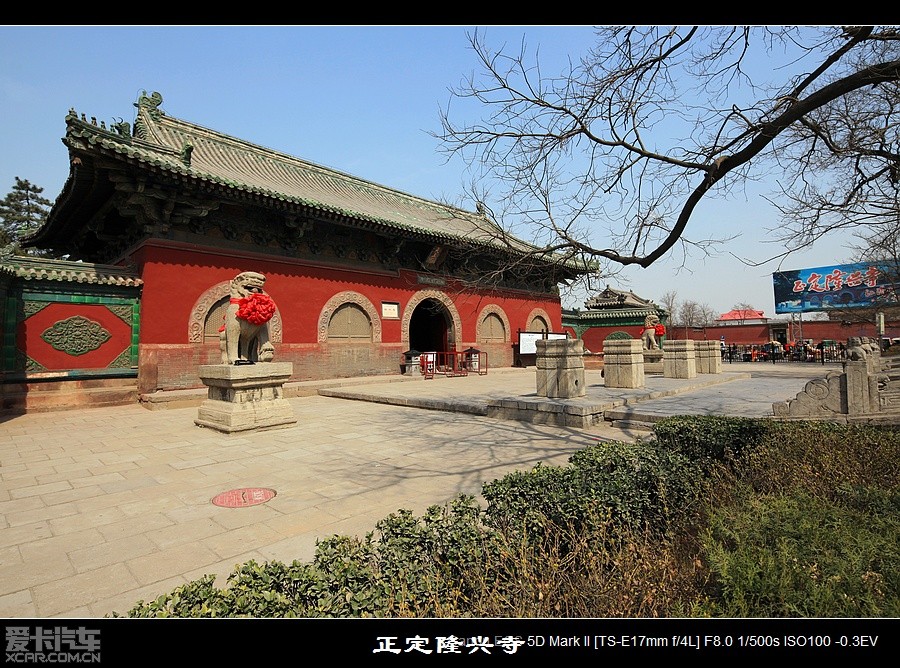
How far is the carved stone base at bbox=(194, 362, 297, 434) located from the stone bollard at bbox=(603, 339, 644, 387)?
694 cm

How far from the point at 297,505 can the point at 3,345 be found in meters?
8.76

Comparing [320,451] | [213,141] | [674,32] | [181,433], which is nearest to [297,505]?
[320,451]

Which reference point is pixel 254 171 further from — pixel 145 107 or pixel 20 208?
pixel 20 208

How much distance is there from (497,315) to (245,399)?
14.0 metres

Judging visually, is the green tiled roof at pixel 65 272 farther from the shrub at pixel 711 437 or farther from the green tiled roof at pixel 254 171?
the shrub at pixel 711 437

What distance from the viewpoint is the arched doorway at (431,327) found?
17.5m

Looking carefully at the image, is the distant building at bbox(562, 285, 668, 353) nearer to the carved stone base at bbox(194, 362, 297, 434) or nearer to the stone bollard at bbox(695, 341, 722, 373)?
the stone bollard at bbox(695, 341, 722, 373)

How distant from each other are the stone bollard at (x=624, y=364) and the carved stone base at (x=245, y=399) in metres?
6.94

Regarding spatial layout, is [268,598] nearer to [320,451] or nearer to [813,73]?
[320,451]

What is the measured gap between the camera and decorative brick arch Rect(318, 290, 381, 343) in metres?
13.0

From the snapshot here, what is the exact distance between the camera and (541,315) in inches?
850

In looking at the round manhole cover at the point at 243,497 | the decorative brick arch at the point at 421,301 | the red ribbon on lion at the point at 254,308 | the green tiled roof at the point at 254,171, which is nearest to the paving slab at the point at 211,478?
the round manhole cover at the point at 243,497

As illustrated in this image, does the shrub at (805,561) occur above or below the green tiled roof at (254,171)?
below

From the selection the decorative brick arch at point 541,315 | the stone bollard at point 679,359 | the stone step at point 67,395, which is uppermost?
the decorative brick arch at point 541,315
